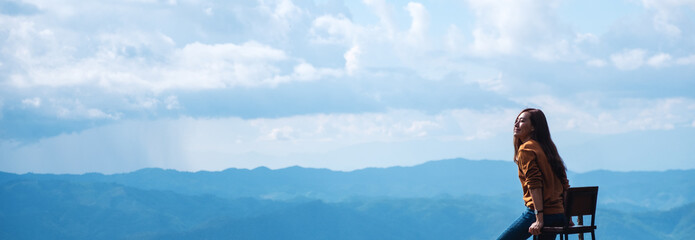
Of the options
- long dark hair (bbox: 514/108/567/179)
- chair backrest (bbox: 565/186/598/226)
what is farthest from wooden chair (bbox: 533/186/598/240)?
long dark hair (bbox: 514/108/567/179)

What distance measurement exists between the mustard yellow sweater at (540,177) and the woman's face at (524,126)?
129mm

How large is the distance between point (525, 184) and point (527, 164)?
0.23 meters

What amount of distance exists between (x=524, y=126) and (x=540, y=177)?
50cm

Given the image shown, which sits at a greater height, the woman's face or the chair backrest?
the woman's face

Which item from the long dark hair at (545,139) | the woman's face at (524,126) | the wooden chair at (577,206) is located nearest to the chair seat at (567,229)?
the wooden chair at (577,206)

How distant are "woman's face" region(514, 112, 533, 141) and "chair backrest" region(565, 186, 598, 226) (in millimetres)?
608

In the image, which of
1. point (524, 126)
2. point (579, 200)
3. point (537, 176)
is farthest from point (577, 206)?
point (524, 126)

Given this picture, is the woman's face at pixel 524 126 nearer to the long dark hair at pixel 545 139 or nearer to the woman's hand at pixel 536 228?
the long dark hair at pixel 545 139

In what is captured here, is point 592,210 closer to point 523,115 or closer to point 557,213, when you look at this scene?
point 557,213

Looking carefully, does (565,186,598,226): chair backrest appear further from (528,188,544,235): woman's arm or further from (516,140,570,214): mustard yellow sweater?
(528,188,544,235): woman's arm

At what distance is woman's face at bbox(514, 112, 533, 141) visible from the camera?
21.6 feet

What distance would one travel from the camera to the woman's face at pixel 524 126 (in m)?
6.58

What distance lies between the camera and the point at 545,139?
6.55m

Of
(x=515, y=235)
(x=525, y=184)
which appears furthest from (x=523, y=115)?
(x=515, y=235)
